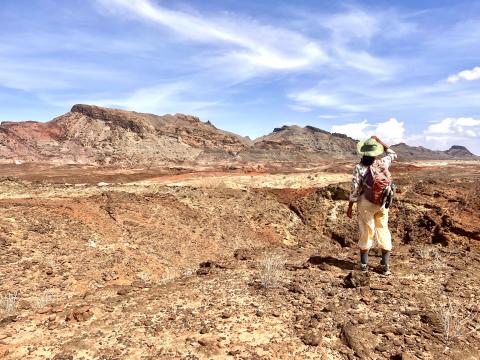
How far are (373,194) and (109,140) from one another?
5247 centimetres

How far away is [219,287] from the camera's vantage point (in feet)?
17.1

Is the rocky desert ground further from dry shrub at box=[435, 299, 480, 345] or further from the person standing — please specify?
the person standing

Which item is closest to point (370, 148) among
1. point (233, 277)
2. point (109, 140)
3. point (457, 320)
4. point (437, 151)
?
point (457, 320)

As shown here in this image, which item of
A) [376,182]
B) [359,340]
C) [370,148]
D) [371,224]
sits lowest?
[359,340]

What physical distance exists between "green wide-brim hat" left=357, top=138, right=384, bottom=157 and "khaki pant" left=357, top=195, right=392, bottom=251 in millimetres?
612

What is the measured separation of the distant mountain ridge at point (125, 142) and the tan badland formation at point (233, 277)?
106 feet

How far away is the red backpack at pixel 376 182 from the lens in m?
5.47

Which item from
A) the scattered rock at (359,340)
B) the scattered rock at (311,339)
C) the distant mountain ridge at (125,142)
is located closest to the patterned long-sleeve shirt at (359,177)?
the scattered rock at (359,340)

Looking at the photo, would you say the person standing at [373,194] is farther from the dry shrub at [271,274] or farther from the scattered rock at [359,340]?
the scattered rock at [359,340]

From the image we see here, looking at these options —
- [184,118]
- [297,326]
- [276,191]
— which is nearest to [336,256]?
[297,326]

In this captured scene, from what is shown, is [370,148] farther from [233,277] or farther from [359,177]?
[233,277]

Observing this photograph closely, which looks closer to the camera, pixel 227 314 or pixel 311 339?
pixel 311 339

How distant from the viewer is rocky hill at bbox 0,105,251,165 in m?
46.8

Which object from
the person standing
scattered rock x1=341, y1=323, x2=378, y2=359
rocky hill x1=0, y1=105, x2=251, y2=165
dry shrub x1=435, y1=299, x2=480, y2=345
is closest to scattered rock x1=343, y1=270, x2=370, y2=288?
the person standing
